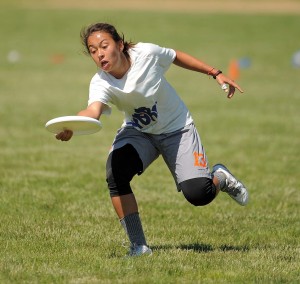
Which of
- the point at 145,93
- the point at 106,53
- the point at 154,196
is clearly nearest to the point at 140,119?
the point at 145,93

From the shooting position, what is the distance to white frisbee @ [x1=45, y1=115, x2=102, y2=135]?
515 centimetres

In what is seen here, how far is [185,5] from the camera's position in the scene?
1794 inches

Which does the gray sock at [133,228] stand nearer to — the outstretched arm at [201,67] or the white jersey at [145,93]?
the white jersey at [145,93]

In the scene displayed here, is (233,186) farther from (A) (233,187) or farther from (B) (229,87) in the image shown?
(B) (229,87)

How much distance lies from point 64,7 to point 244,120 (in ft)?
98.4

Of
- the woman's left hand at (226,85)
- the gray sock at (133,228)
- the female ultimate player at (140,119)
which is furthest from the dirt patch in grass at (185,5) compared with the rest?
the gray sock at (133,228)

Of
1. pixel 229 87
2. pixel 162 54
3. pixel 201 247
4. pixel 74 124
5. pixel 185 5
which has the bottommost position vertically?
pixel 201 247

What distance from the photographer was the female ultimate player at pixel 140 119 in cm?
582

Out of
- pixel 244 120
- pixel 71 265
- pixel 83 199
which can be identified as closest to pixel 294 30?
pixel 244 120

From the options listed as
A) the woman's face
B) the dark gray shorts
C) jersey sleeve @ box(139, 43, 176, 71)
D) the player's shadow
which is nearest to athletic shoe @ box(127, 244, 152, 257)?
the player's shadow

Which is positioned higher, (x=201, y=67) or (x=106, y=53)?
(x=106, y=53)

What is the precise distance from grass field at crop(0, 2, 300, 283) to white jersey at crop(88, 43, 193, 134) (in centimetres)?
101

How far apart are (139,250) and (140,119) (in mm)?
1009

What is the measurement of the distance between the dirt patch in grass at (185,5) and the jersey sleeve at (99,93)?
36567 millimetres
